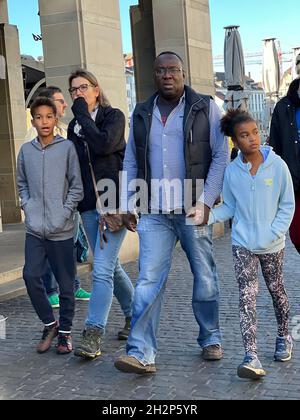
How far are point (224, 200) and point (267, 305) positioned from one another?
200 centimetres

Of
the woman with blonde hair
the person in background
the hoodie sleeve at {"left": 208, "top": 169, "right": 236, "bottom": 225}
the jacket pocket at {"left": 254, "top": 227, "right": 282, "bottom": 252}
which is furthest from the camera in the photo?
the person in background

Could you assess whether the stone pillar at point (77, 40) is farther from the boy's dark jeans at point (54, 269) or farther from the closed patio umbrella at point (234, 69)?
the closed patio umbrella at point (234, 69)

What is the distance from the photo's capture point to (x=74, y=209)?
16.7 feet

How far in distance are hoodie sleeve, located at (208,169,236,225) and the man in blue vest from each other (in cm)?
4

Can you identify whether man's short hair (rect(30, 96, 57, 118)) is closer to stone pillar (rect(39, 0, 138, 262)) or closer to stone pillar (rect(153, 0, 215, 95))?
stone pillar (rect(39, 0, 138, 262))

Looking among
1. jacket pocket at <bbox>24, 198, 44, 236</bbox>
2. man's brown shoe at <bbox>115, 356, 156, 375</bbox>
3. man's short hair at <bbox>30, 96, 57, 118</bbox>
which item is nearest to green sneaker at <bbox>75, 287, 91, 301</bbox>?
jacket pocket at <bbox>24, 198, 44, 236</bbox>

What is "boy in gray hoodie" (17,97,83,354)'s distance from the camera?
16.5ft

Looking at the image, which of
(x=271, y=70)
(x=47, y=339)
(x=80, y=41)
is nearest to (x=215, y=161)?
(x=47, y=339)

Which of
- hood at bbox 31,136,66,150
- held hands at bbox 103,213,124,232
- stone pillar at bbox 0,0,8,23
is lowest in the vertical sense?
held hands at bbox 103,213,124,232

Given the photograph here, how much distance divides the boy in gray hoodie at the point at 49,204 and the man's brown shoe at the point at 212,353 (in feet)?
3.42

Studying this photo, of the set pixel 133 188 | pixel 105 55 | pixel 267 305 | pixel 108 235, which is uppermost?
pixel 105 55

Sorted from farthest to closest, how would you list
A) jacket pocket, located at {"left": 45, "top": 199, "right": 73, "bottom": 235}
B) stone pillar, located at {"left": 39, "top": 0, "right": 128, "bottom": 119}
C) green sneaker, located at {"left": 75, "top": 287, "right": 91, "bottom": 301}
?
stone pillar, located at {"left": 39, "top": 0, "right": 128, "bottom": 119}
green sneaker, located at {"left": 75, "top": 287, "right": 91, "bottom": 301}
jacket pocket, located at {"left": 45, "top": 199, "right": 73, "bottom": 235}

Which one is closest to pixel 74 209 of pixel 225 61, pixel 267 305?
pixel 267 305
